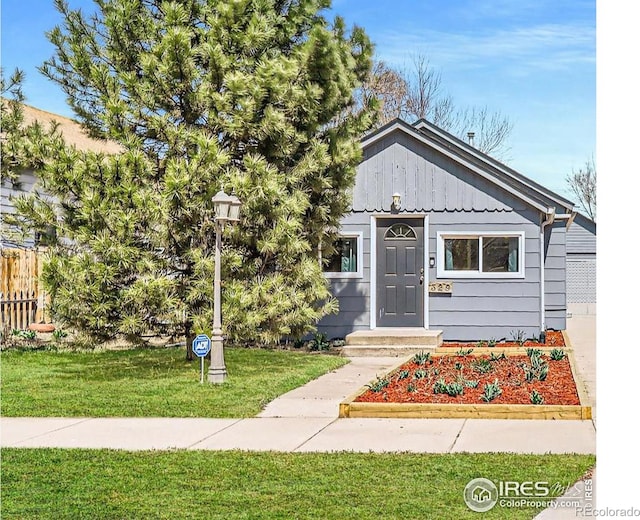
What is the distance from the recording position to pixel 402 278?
50.2 feet

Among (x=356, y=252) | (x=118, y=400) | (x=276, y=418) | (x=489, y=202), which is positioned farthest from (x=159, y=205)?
(x=489, y=202)

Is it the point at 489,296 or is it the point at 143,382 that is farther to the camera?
the point at 489,296

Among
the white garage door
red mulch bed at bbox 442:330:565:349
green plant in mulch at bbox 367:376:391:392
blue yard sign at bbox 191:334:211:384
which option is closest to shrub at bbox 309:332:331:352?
red mulch bed at bbox 442:330:565:349

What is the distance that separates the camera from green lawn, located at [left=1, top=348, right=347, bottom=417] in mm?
8391

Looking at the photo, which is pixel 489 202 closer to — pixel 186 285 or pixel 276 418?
pixel 186 285

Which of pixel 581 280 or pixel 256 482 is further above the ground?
pixel 581 280

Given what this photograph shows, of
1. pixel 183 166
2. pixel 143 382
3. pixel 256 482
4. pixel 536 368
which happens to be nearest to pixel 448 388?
pixel 536 368

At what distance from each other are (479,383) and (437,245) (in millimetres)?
6005

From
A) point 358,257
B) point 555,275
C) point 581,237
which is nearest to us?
point 358,257

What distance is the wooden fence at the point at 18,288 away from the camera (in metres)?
15.4

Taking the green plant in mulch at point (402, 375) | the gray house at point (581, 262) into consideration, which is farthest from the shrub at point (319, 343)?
the gray house at point (581, 262)

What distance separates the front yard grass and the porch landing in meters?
7.68

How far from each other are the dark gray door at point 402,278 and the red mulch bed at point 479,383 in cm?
345

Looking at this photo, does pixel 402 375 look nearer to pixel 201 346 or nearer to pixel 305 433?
pixel 201 346
